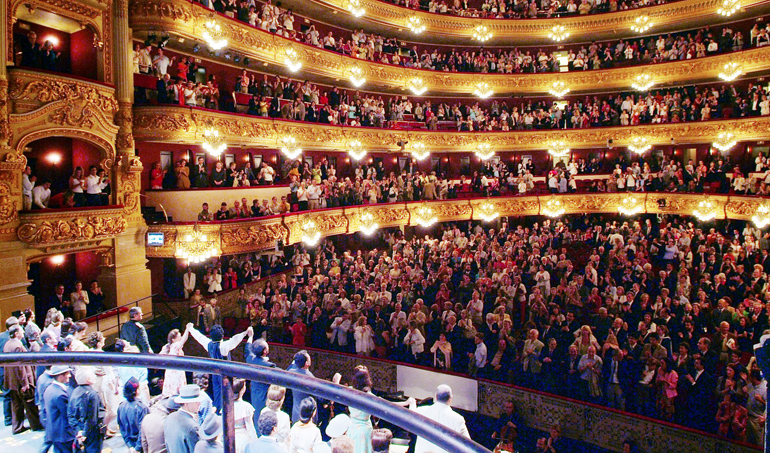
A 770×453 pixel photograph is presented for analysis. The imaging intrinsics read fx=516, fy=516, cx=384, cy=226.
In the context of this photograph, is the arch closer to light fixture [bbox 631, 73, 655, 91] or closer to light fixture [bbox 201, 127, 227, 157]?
light fixture [bbox 201, 127, 227, 157]

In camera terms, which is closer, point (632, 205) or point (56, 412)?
point (56, 412)

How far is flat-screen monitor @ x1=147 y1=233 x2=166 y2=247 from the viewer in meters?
→ 15.2

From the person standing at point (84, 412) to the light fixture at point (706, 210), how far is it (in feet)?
81.9

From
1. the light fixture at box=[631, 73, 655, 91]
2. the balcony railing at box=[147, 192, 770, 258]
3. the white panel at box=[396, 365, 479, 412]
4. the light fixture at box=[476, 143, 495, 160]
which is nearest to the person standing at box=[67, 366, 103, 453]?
the white panel at box=[396, 365, 479, 412]

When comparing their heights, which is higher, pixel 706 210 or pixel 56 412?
pixel 706 210

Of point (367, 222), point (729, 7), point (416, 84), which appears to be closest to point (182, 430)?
point (367, 222)

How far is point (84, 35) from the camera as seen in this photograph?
48.4ft

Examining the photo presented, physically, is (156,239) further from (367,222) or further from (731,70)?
(731,70)

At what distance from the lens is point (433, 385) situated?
11.4 m

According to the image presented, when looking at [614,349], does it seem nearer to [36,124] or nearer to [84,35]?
[36,124]

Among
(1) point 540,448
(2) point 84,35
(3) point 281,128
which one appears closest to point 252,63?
(3) point 281,128

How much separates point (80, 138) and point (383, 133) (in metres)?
13.8

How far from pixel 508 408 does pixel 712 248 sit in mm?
11228

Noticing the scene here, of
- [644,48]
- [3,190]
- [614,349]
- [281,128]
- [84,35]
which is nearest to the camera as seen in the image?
[614,349]
